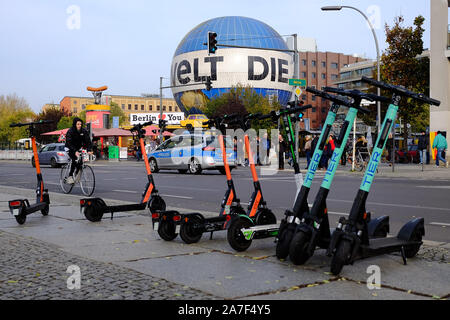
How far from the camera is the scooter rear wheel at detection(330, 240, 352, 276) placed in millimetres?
4164

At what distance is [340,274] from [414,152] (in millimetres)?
32606

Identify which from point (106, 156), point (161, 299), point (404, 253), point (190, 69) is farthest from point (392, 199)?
point (190, 69)

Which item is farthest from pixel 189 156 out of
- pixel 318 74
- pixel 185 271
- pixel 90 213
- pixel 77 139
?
pixel 318 74

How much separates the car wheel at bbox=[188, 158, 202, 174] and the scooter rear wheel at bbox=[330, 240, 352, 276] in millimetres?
16868

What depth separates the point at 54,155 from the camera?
31453 mm

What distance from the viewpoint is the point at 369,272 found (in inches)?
172

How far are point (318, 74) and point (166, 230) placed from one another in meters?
111

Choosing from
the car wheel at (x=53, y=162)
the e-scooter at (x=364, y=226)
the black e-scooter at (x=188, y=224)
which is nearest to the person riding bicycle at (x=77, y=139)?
the black e-scooter at (x=188, y=224)

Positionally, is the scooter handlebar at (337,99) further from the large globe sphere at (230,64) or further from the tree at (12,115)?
the tree at (12,115)

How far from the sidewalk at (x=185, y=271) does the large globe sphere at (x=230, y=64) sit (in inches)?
2231

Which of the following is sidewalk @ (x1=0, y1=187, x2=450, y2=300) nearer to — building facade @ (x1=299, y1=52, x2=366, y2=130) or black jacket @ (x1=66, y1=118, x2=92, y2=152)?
black jacket @ (x1=66, y1=118, x2=92, y2=152)

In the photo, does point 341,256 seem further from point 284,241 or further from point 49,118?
point 49,118

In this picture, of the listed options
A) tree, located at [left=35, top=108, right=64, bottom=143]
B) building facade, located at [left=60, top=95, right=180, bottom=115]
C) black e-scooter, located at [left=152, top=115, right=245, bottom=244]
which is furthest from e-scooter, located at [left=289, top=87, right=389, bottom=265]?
building facade, located at [left=60, top=95, right=180, bottom=115]
